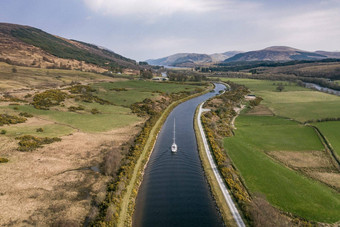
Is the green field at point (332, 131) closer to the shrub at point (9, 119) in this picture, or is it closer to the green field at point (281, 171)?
the green field at point (281, 171)

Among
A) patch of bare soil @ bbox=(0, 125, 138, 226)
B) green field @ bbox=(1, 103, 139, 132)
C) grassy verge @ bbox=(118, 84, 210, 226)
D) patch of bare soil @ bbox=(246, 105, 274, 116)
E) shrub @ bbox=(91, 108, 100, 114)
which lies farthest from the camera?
patch of bare soil @ bbox=(246, 105, 274, 116)

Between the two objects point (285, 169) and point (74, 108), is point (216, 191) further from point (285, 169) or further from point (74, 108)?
point (74, 108)

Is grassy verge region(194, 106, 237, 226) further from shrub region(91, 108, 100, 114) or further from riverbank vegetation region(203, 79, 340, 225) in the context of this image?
shrub region(91, 108, 100, 114)

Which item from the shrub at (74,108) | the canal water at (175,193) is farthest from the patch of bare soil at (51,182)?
the shrub at (74,108)

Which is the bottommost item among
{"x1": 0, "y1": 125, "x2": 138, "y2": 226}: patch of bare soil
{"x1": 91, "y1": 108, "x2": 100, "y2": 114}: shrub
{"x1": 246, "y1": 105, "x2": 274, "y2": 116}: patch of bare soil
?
{"x1": 0, "y1": 125, "x2": 138, "y2": 226}: patch of bare soil

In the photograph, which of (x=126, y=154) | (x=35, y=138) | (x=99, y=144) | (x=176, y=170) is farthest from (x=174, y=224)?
(x=35, y=138)

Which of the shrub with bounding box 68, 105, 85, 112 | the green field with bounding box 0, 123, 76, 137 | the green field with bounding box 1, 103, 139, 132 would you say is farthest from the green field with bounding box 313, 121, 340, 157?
the shrub with bounding box 68, 105, 85, 112

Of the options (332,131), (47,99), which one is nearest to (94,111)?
(47,99)
